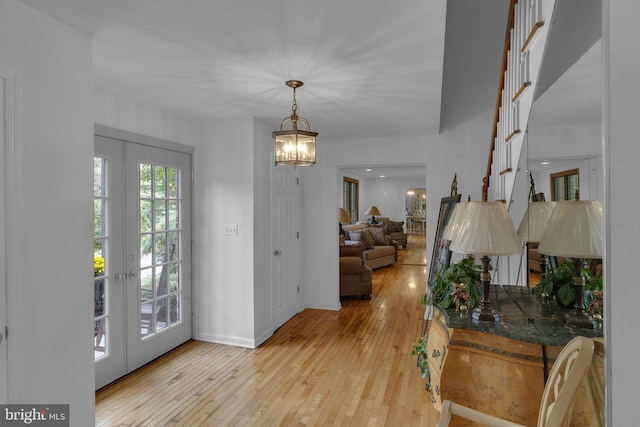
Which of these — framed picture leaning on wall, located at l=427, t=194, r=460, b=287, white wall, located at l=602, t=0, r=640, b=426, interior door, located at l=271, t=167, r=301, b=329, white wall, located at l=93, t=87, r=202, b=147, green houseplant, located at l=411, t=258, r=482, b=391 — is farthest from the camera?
interior door, located at l=271, t=167, r=301, b=329

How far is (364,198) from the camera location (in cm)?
1317

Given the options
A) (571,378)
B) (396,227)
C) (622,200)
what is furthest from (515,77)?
(396,227)

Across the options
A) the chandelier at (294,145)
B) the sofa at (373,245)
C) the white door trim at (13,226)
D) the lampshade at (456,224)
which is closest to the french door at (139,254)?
the white door trim at (13,226)

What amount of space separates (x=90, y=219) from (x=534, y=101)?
2258 mm

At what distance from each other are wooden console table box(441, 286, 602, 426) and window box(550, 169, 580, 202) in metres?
0.68

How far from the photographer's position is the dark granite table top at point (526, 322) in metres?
1.68

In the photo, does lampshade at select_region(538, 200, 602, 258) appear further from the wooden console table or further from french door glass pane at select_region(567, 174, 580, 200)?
the wooden console table

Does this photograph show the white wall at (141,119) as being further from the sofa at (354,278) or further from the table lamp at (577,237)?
the table lamp at (577,237)

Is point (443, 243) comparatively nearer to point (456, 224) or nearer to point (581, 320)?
point (456, 224)

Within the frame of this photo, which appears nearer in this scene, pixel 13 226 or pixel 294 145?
pixel 13 226

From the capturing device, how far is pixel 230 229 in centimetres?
380

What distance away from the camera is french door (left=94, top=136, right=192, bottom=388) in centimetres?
294

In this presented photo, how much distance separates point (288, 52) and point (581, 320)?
2052mm

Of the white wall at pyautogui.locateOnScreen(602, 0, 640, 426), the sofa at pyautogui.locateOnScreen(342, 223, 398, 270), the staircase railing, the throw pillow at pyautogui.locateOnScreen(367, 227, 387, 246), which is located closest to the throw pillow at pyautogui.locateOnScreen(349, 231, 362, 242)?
the sofa at pyautogui.locateOnScreen(342, 223, 398, 270)
